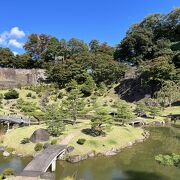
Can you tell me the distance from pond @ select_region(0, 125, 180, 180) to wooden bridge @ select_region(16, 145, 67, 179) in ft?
3.64

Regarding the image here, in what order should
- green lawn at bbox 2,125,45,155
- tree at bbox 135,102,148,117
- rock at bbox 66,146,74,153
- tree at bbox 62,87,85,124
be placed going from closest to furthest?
rock at bbox 66,146,74,153
green lawn at bbox 2,125,45,155
tree at bbox 62,87,85,124
tree at bbox 135,102,148,117

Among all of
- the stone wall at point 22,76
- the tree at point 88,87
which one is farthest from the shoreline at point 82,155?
the stone wall at point 22,76

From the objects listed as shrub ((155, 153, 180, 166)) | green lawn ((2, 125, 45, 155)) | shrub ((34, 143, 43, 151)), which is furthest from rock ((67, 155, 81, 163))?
shrub ((155, 153, 180, 166))

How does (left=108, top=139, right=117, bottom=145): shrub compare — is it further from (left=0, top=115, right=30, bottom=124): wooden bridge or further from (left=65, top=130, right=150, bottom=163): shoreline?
(left=0, top=115, right=30, bottom=124): wooden bridge

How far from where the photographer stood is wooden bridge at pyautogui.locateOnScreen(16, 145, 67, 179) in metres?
19.0

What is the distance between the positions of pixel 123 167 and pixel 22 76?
54.4 metres

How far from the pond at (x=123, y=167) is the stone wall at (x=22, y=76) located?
47.2 m

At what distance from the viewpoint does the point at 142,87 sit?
61.1 metres

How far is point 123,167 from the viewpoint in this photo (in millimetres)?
24203

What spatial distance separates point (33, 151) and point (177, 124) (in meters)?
26.0

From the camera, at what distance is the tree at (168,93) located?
169ft

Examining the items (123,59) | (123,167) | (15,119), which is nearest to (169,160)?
(123,167)

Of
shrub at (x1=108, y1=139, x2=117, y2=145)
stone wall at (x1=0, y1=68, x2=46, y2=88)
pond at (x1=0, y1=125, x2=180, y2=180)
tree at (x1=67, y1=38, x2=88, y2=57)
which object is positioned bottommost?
pond at (x1=0, y1=125, x2=180, y2=180)

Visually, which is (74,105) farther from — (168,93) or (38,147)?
(168,93)
